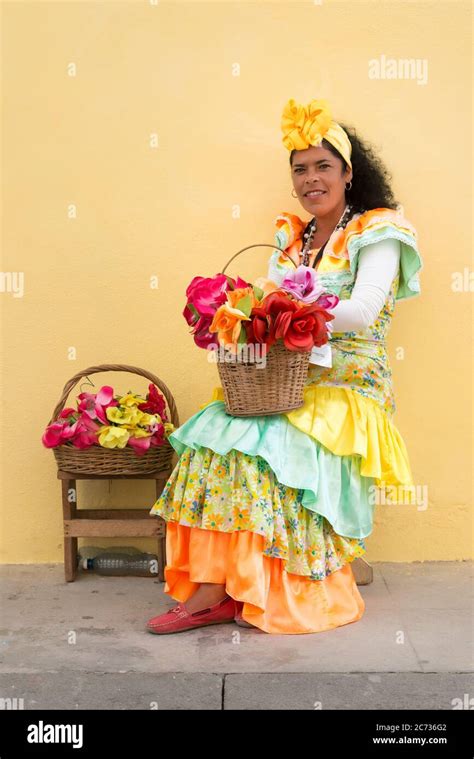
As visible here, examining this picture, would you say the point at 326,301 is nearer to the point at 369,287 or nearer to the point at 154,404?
the point at 369,287

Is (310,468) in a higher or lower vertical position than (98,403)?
lower

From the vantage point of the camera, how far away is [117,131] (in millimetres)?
4008

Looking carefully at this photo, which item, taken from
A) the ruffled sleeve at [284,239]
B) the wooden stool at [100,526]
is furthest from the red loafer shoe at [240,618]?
the ruffled sleeve at [284,239]

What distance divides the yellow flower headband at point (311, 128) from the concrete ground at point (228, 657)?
5.86 feet

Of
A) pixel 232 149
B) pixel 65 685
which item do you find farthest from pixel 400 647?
pixel 232 149

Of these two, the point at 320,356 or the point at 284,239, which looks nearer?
the point at 320,356

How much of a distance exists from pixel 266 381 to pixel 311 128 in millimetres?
1010

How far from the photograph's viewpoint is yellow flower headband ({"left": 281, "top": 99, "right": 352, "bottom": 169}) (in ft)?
11.3

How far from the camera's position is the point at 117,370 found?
150 inches

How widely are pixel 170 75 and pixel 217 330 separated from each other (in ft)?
5.00

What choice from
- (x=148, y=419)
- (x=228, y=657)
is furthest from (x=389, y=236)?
(x=228, y=657)

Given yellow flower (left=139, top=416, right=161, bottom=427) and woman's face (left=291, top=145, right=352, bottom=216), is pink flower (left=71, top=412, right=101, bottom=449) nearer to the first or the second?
yellow flower (left=139, top=416, right=161, bottom=427)

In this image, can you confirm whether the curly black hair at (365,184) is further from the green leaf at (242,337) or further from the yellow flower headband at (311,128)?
the green leaf at (242,337)

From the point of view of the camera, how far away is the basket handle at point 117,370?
3.79m
